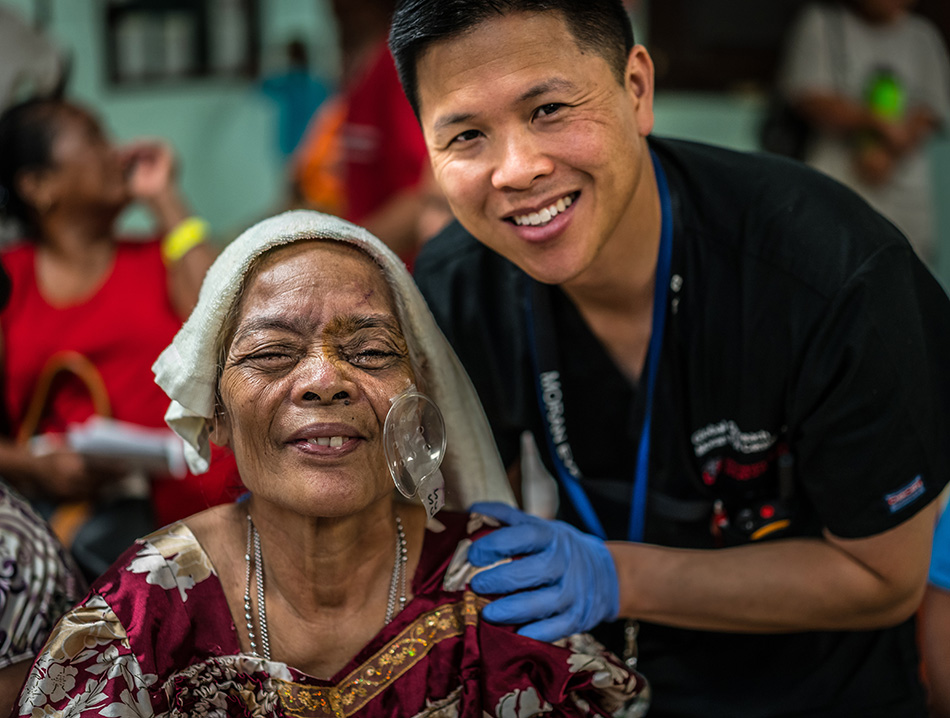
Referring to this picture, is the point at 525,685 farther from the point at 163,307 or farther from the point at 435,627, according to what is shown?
the point at 163,307

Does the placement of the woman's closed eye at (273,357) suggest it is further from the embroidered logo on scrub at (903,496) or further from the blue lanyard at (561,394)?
the embroidered logo on scrub at (903,496)

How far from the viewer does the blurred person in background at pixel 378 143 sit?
306 cm

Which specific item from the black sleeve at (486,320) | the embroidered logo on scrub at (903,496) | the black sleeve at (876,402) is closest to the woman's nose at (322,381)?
the black sleeve at (486,320)

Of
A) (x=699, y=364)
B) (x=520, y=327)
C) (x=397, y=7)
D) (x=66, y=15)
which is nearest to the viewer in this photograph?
(x=397, y=7)

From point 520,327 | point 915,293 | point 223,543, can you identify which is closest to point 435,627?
point 223,543

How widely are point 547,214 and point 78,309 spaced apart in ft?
5.96

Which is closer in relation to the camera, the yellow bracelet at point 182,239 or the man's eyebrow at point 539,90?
the man's eyebrow at point 539,90

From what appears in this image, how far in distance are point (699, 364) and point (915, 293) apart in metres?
0.37

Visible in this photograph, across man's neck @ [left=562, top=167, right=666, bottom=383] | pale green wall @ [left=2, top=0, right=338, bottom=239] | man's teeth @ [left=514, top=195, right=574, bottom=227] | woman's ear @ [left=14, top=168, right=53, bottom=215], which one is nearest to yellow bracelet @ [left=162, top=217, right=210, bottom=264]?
woman's ear @ [left=14, top=168, right=53, bottom=215]

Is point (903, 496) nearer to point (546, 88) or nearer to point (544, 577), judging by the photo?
point (544, 577)

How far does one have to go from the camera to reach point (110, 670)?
1312mm

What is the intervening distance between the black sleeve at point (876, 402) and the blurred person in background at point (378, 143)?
1629mm

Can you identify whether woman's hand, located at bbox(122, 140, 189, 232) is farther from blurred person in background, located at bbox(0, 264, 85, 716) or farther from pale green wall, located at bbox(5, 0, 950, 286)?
pale green wall, located at bbox(5, 0, 950, 286)

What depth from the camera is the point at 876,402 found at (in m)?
1.51
